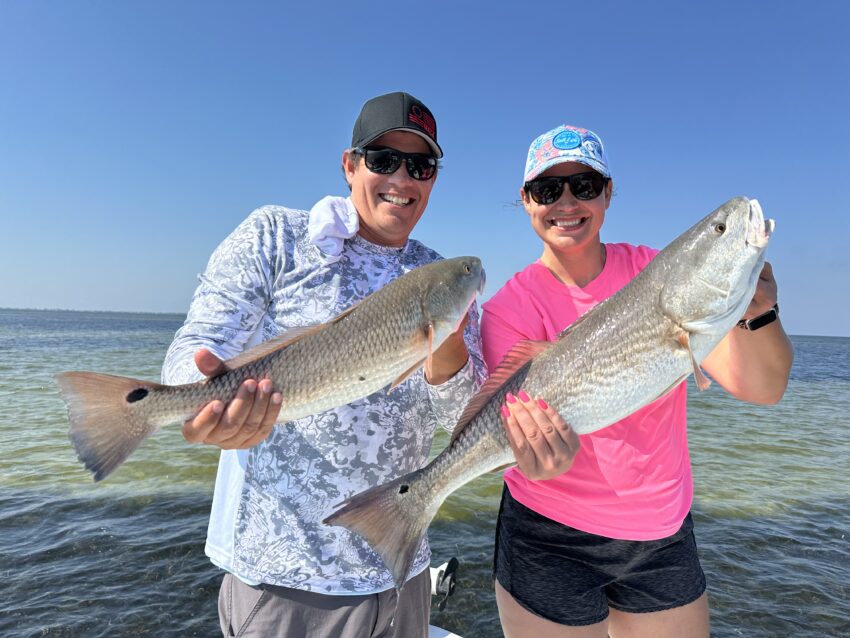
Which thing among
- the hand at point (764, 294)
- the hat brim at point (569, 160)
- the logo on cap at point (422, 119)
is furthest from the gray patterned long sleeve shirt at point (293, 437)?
the hand at point (764, 294)

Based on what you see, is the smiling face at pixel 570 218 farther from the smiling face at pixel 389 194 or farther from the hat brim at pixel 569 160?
the smiling face at pixel 389 194

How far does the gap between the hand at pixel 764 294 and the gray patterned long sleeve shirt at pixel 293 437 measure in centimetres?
159

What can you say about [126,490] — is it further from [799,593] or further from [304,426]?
[799,593]

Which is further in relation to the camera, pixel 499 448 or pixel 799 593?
pixel 799 593

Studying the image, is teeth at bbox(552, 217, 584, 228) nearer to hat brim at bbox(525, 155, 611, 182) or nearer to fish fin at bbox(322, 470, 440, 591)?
hat brim at bbox(525, 155, 611, 182)

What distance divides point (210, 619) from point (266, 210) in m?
5.28

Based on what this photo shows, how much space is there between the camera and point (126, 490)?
9.12 metres

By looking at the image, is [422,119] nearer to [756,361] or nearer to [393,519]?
[393,519]

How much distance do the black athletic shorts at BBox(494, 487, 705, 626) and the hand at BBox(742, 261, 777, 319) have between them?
1358 millimetres

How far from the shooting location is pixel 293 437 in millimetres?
2680

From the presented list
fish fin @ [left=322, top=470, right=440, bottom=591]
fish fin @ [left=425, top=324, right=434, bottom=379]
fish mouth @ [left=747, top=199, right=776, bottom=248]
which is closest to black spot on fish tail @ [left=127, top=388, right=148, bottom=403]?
fish fin @ [left=322, top=470, right=440, bottom=591]

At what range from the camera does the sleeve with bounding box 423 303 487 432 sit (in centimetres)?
293

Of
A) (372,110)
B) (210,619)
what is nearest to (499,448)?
(372,110)

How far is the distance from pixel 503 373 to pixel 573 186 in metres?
1.26
